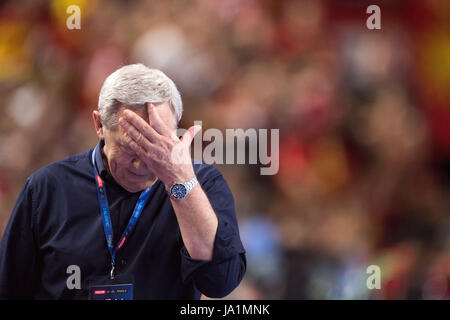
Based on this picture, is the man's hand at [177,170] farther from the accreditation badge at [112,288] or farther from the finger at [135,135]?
the accreditation badge at [112,288]

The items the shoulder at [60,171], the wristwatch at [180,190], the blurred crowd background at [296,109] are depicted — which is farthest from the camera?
the blurred crowd background at [296,109]

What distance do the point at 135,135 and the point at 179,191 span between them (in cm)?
15

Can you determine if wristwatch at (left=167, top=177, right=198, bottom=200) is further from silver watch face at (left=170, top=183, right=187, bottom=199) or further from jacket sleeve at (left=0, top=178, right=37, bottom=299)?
jacket sleeve at (left=0, top=178, right=37, bottom=299)

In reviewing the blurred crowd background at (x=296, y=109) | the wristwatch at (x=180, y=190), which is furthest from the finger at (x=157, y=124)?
the blurred crowd background at (x=296, y=109)

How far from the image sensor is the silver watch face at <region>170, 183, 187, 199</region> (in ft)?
3.37

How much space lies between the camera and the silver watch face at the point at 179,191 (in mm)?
1026

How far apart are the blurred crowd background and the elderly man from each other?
98cm

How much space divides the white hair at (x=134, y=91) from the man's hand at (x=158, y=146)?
1.4 inches

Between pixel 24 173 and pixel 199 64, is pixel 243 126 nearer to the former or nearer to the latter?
pixel 199 64

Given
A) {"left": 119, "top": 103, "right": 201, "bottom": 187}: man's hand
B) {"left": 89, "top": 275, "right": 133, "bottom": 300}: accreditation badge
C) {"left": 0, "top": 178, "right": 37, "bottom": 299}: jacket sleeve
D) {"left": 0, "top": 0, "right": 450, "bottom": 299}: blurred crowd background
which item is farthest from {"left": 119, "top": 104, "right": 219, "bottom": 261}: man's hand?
{"left": 0, "top": 0, "right": 450, "bottom": 299}: blurred crowd background

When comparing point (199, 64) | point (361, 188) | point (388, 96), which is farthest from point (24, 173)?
point (388, 96)

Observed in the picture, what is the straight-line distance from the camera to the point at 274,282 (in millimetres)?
2170

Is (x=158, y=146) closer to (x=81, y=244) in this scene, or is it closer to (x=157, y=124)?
(x=157, y=124)
